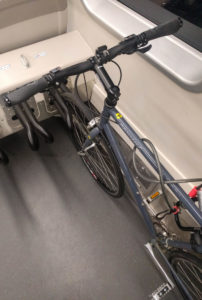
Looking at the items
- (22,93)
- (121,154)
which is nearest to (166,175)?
(121,154)

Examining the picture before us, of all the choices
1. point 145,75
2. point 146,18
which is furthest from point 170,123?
point 146,18

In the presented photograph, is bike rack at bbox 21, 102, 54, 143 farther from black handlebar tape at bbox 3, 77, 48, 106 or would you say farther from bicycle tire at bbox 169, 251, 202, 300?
bicycle tire at bbox 169, 251, 202, 300

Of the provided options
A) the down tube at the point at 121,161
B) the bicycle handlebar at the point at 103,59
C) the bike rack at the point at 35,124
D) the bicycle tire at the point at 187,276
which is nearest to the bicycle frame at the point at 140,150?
the down tube at the point at 121,161

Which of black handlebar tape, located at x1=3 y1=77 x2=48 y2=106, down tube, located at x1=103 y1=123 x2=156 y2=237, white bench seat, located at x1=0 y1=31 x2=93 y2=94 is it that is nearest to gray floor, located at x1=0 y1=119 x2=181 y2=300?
down tube, located at x1=103 y1=123 x2=156 y2=237

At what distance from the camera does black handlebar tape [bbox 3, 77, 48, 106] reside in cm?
61

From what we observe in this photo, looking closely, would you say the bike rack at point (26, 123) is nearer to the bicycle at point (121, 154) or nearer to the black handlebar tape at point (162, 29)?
the bicycle at point (121, 154)

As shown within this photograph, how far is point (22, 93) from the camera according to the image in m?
0.62

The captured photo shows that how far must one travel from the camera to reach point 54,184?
4.78 ft

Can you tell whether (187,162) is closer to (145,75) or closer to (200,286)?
(145,75)

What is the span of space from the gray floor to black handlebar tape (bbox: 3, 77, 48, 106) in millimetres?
Answer: 918

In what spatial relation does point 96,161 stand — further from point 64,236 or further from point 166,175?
point 166,175

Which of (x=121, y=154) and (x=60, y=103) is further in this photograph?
(x=60, y=103)

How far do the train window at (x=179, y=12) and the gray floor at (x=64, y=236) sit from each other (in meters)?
1.01

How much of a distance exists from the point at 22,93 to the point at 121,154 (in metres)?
0.49
